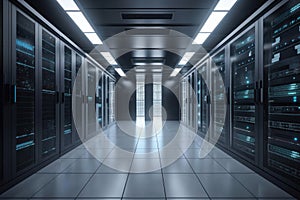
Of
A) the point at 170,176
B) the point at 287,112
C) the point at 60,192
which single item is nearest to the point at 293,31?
the point at 287,112

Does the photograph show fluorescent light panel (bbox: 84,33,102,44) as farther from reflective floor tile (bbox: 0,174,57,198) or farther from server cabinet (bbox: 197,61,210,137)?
server cabinet (bbox: 197,61,210,137)

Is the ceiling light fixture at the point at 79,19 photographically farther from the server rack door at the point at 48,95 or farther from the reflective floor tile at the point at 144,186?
the reflective floor tile at the point at 144,186

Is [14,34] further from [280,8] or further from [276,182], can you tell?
[276,182]

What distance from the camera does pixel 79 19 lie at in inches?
130

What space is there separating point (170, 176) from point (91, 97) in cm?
392

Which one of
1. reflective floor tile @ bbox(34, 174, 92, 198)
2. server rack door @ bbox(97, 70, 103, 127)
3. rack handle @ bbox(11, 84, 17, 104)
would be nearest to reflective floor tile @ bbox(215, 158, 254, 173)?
reflective floor tile @ bbox(34, 174, 92, 198)

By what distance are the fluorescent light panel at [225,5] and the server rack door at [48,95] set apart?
8.33 ft

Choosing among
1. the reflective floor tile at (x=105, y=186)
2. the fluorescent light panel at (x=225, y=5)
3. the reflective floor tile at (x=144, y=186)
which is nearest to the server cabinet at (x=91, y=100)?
the reflective floor tile at (x=105, y=186)

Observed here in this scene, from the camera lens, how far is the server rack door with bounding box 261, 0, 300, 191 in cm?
214

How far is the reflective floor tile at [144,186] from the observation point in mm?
2195

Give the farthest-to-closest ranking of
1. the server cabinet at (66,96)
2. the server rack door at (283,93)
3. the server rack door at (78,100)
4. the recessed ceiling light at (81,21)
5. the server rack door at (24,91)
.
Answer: the server rack door at (78,100), the server cabinet at (66,96), the recessed ceiling light at (81,21), the server rack door at (24,91), the server rack door at (283,93)

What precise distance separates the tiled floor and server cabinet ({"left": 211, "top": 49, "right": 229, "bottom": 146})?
2.26 feet

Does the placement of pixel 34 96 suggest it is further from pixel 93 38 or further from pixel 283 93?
pixel 283 93

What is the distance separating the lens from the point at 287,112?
2254 mm
